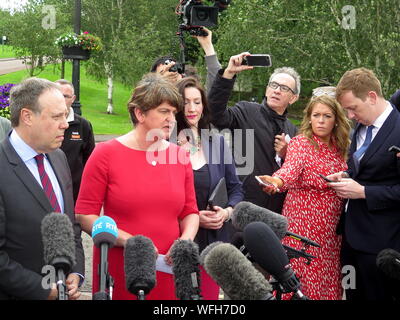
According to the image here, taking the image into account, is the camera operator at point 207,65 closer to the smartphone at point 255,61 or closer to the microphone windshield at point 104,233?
the smartphone at point 255,61

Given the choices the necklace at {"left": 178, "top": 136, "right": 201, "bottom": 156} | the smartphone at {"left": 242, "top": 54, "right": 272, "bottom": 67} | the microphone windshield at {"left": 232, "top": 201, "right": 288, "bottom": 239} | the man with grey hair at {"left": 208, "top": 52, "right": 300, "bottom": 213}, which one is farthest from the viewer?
the man with grey hair at {"left": 208, "top": 52, "right": 300, "bottom": 213}

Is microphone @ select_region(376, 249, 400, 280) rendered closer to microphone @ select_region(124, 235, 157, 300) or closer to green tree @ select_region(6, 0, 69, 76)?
microphone @ select_region(124, 235, 157, 300)

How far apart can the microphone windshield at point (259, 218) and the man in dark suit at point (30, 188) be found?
0.89 m

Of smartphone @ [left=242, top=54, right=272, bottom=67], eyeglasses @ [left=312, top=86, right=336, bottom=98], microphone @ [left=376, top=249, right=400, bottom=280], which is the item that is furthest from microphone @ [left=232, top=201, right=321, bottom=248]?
eyeglasses @ [left=312, top=86, right=336, bottom=98]

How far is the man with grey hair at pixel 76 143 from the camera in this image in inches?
253

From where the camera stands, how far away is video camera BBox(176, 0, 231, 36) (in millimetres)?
5727

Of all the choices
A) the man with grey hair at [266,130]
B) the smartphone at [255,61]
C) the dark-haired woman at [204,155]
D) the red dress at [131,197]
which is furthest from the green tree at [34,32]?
the red dress at [131,197]

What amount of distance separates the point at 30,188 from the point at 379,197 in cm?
223

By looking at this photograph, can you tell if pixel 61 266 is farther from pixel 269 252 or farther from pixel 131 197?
pixel 131 197

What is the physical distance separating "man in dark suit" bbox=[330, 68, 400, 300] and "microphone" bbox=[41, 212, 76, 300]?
2067 millimetres

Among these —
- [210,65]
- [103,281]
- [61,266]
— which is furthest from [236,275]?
[210,65]

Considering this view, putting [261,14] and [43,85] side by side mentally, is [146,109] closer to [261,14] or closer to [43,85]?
[43,85]

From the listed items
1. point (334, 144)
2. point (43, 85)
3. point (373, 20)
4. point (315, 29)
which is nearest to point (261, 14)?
point (315, 29)

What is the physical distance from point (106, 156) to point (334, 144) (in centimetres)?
193
